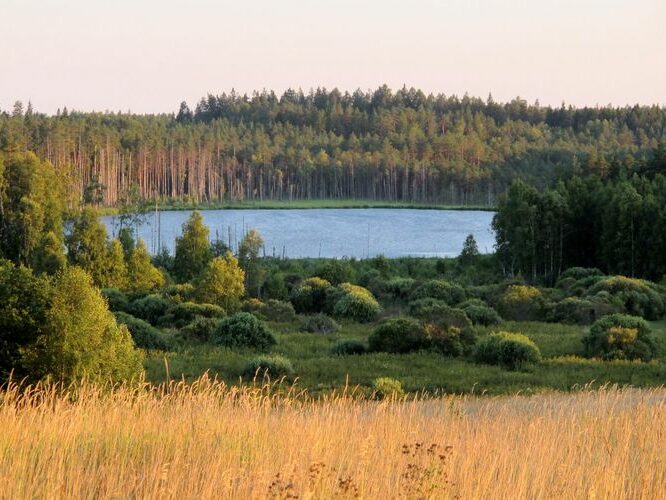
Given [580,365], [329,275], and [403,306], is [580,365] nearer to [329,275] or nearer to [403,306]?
[403,306]

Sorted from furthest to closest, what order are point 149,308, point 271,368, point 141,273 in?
point 141,273, point 149,308, point 271,368

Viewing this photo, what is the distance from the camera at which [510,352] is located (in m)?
26.8

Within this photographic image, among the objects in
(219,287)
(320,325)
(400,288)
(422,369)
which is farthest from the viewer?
(400,288)

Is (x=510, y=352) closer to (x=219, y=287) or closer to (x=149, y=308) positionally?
(x=219, y=287)

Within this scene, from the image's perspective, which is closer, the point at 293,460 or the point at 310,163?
the point at 293,460

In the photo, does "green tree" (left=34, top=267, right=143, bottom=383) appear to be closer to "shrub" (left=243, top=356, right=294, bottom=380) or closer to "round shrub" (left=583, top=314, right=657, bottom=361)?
"shrub" (left=243, top=356, right=294, bottom=380)

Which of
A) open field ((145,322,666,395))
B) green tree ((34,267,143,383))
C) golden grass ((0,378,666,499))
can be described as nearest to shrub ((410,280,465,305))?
open field ((145,322,666,395))

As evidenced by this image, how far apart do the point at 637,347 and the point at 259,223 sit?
94.4 metres

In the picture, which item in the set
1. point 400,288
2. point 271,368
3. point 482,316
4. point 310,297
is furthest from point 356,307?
point 271,368

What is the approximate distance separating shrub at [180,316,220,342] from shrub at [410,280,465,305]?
1360 centimetres

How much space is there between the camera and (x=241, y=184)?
551 ft

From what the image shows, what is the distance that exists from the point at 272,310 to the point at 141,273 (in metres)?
10.6

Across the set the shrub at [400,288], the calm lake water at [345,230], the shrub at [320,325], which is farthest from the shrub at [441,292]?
the calm lake water at [345,230]

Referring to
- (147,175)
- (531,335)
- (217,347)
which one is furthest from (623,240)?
(147,175)
